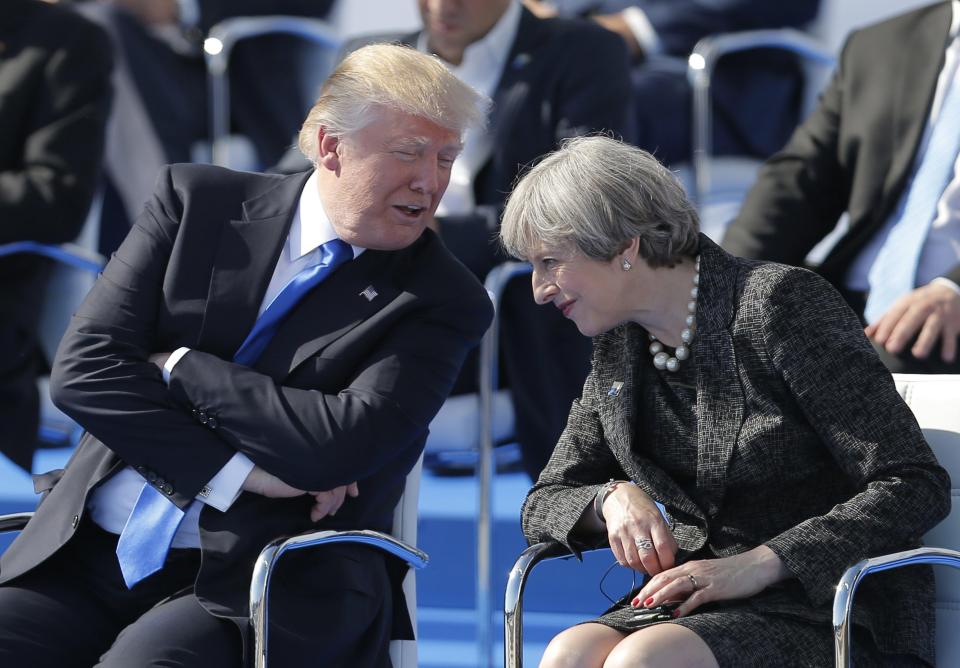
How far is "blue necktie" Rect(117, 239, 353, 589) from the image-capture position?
7.58 feet

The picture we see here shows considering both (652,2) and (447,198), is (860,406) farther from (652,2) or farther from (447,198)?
(652,2)

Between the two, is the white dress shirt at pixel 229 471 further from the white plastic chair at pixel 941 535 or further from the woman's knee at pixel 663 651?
the white plastic chair at pixel 941 535

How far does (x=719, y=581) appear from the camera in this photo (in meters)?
2.15

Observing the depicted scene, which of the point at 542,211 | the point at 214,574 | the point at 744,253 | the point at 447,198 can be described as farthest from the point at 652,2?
the point at 214,574

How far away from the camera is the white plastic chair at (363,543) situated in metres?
2.10

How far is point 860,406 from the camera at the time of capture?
2.18 meters

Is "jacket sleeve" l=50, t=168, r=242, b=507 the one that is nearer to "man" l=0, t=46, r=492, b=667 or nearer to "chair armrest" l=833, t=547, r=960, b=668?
"man" l=0, t=46, r=492, b=667

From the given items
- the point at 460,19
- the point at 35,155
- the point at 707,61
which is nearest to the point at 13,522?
the point at 35,155

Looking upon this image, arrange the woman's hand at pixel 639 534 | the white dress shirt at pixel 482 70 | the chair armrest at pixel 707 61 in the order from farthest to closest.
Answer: the chair armrest at pixel 707 61, the white dress shirt at pixel 482 70, the woman's hand at pixel 639 534

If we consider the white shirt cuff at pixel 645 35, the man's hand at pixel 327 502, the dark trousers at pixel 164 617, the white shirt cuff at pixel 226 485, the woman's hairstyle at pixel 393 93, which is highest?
the woman's hairstyle at pixel 393 93

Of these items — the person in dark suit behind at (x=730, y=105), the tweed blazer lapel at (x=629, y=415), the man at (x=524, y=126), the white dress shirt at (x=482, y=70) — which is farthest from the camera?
the person in dark suit behind at (x=730, y=105)

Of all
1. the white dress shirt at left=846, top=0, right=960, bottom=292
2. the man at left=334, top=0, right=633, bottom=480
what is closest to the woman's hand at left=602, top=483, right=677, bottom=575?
the white dress shirt at left=846, top=0, right=960, bottom=292

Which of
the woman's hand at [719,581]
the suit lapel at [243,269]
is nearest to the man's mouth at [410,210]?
the suit lapel at [243,269]

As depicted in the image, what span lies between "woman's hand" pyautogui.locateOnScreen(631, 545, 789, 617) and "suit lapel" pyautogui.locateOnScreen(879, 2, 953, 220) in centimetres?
144
